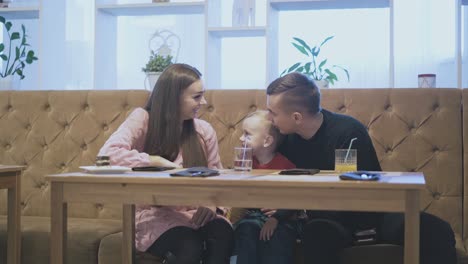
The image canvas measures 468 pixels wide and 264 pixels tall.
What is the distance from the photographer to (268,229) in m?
2.33

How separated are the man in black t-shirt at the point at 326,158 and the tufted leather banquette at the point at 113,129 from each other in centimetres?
32

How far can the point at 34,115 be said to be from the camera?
330 centimetres

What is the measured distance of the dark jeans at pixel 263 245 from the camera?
2.31 m

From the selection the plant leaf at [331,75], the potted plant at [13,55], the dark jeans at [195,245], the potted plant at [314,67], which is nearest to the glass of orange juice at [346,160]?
the dark jeans at [195,245]

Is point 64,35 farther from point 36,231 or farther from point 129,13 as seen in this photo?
point 36,231

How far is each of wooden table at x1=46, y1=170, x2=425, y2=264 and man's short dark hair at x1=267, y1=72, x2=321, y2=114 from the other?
545 mm

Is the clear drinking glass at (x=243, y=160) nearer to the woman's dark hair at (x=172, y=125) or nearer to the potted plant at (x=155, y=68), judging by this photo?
the woman's dark hair at (x=172, y=125)

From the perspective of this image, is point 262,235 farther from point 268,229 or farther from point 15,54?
point 15,54

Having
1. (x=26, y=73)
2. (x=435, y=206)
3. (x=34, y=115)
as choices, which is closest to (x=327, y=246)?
(x=435, y=206)

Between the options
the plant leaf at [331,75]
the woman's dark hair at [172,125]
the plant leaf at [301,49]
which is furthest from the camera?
the plant leaf at [301,49]

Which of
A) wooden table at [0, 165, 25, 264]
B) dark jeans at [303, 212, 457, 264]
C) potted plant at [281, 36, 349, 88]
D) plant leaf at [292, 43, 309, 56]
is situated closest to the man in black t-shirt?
dark jeans at [303, 212, 457, 264]

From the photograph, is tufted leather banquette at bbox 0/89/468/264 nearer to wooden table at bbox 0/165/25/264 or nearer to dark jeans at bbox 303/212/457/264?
wooden table at bbox 0/165/25/264

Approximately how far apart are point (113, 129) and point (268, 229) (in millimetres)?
1189

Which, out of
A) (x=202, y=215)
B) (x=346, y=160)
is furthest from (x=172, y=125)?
(x=346, y=160)
